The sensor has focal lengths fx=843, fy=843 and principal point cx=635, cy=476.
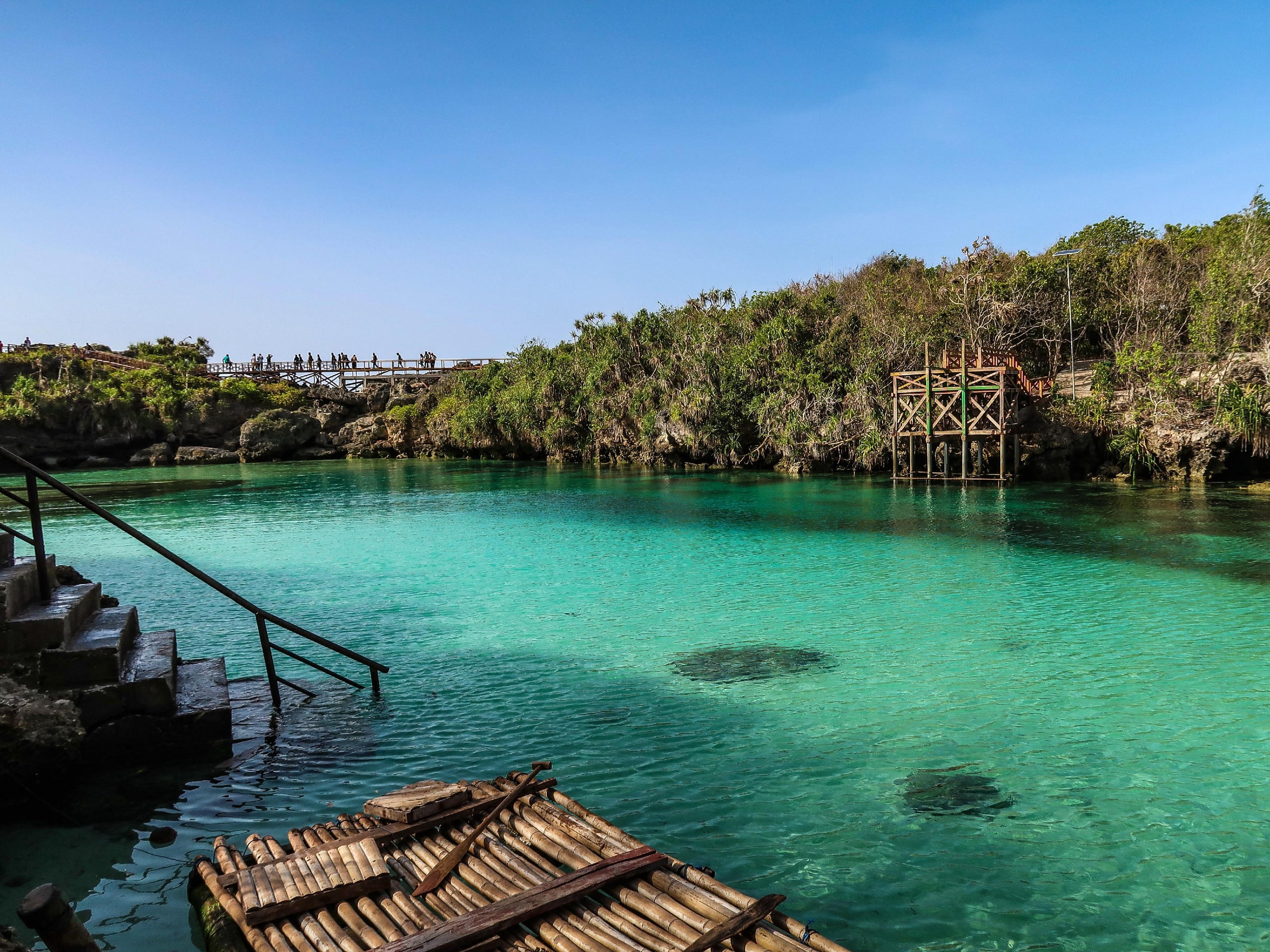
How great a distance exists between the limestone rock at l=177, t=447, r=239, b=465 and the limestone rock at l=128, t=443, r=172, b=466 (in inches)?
27.2

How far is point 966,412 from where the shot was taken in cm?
3322

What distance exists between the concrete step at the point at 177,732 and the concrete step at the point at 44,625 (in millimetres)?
819

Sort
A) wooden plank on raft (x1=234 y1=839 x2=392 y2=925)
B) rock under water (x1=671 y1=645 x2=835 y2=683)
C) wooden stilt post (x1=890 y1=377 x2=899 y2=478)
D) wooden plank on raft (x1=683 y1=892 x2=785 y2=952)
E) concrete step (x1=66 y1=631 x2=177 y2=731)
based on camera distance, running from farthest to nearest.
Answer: wooden stilt post (x1=890 y1=377 x2=899 y2=478) < rock under water (x1=671 y1=645 x2=835 y2=683) < concrete step (x1=66 y1=631 x2=177 y2=731) < wooden plank on raft (x1=234 y1=839 x2=392 y2=925) < wooden plank on raft (x1=683 y1=892 x2=785 y2=952)

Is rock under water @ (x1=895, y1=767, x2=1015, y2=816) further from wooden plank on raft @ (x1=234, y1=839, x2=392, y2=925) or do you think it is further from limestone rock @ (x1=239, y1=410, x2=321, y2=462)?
limestone rock @ (x1=239, y1=410, x2=321, y2=462)

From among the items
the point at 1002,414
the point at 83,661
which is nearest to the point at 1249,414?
the point at 1002,414

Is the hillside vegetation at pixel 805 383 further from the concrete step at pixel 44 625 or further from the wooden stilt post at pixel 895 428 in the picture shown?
the concrete step at pixel 44 625

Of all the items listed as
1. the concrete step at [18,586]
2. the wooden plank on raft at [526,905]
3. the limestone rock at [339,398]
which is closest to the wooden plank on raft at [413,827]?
the wooden plank on raft at [526,905]

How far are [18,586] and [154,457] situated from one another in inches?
2392

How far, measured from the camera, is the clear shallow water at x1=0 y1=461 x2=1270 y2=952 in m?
5.29

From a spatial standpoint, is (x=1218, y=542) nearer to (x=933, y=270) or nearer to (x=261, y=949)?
(x=261, y=949)

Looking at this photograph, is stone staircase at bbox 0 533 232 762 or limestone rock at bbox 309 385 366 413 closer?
stone staircase at bbox 0 533 232 762

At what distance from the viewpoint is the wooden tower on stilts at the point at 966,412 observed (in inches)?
1296

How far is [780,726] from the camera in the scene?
26.6 feet

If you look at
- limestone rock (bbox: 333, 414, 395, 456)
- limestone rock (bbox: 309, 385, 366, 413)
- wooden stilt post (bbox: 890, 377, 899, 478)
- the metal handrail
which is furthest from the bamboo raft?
limestone rock (bbox: 309, 385, 366, 413)
